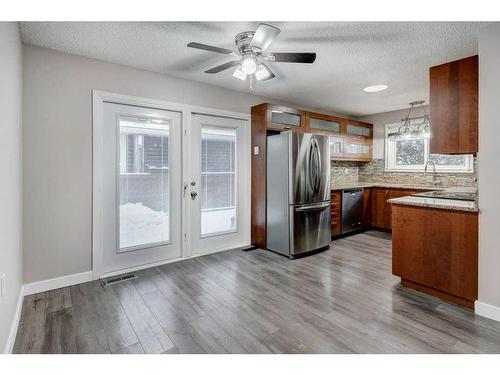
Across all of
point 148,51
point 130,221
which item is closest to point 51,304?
point 130,221

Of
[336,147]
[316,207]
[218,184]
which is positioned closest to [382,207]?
[336,147]

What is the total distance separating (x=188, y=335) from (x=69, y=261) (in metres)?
1.67

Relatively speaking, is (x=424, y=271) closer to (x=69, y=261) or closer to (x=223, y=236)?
(x=223, y=236)

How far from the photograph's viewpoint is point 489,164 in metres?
2.07

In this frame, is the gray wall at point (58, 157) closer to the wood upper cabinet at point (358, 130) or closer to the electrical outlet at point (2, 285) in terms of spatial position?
the electrical outlet at point (2, 285)

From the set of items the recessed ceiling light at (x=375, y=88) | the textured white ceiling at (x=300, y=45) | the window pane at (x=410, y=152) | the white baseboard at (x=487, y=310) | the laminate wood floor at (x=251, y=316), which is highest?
the recessed ceiling light at (x=375, y=88)

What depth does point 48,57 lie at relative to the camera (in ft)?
8.36

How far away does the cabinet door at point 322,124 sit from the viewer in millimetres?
4430

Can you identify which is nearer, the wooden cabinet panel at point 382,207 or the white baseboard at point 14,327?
the white baseboard at point 14,327

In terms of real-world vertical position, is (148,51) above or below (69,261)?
above

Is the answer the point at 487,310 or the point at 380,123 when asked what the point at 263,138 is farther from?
the point at 380,123

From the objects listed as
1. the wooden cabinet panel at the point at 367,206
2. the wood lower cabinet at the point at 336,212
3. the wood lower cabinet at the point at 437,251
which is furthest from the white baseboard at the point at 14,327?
the wooden cabinet panel at the point at 367,206

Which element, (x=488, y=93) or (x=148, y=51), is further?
(x=148, y=51)

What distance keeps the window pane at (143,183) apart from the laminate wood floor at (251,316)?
1.61 ft
